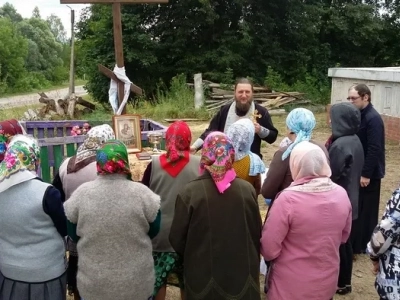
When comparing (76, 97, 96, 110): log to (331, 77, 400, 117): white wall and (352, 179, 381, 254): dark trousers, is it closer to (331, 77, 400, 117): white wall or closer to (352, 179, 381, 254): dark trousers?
(331, 77, 400, 117): white wall

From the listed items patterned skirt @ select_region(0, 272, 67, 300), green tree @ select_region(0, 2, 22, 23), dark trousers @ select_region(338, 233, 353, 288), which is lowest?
dark trousers @ select_region(338, 233, 353, 288)

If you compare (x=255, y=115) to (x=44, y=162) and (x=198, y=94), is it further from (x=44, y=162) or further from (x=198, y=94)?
(x=198, y=94)

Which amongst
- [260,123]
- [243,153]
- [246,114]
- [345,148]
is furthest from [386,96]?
[243,153]

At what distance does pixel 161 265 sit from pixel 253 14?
20296 mm

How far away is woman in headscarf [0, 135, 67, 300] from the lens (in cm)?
255

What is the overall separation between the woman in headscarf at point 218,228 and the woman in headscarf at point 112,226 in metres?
0.21

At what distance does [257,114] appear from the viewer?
446cm

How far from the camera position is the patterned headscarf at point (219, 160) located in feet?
8.29

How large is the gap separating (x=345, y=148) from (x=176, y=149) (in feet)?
5.16

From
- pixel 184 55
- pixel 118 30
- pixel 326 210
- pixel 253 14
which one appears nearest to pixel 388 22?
pixel 253 14

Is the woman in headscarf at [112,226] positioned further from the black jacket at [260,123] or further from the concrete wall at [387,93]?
the concrete wall at [387,93]

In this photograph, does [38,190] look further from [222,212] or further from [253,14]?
[253,14]

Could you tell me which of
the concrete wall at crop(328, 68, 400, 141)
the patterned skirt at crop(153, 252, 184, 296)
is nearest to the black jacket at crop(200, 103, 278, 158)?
the patterned skirt at crop(153, 252, 184, 296)

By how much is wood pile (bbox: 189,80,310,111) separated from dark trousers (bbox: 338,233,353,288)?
13328mm
